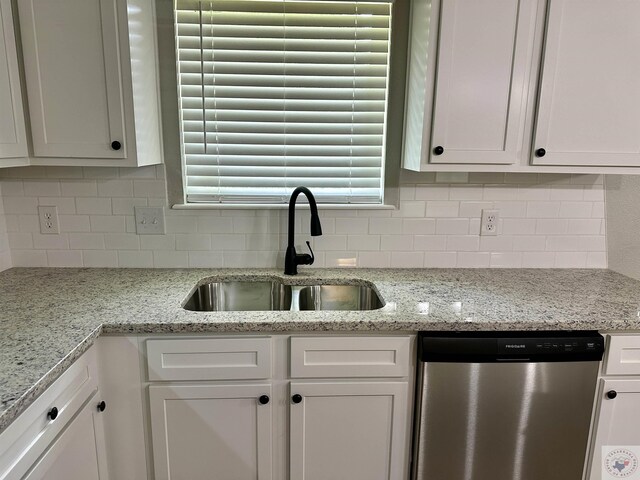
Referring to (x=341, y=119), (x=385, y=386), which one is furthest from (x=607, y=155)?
(x=385, y=386)

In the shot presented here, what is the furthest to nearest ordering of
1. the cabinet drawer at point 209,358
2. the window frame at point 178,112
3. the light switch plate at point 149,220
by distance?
the light switch plate at point 149,220
the window frame at point 178,112
the cabinet drawer at point 209,358

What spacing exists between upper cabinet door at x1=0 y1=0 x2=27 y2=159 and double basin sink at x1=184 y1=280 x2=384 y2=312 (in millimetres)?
863

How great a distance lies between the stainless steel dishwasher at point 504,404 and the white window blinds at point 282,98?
0.88 metres

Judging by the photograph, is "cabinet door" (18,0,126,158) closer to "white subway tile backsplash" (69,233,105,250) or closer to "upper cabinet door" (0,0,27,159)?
"upper cabinet door" (0,0,27,159)

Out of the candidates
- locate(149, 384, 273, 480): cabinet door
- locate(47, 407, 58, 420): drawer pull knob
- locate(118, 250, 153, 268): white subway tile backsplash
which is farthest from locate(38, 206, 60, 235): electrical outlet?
locate(47, 407, 58, 420): drawer pull knob

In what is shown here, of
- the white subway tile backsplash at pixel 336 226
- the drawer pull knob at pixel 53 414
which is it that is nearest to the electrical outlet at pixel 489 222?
the white subway tile backsplash at pixel 336 226

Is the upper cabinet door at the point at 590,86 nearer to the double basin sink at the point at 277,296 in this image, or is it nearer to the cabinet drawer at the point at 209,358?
the double basin sink at the point at 277,296

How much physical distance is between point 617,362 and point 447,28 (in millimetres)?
1333

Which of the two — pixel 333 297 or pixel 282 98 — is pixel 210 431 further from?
pixel 282 98

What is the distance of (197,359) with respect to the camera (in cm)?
146

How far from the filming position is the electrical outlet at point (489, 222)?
2.04 metres

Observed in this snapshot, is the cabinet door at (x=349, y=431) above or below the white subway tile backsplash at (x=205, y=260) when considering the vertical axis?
below

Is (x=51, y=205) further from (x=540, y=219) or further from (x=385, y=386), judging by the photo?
(x=540, y=219)

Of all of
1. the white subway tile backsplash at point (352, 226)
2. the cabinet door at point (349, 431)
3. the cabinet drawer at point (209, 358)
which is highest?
the white subway tile backsplash at point (352, 226)
